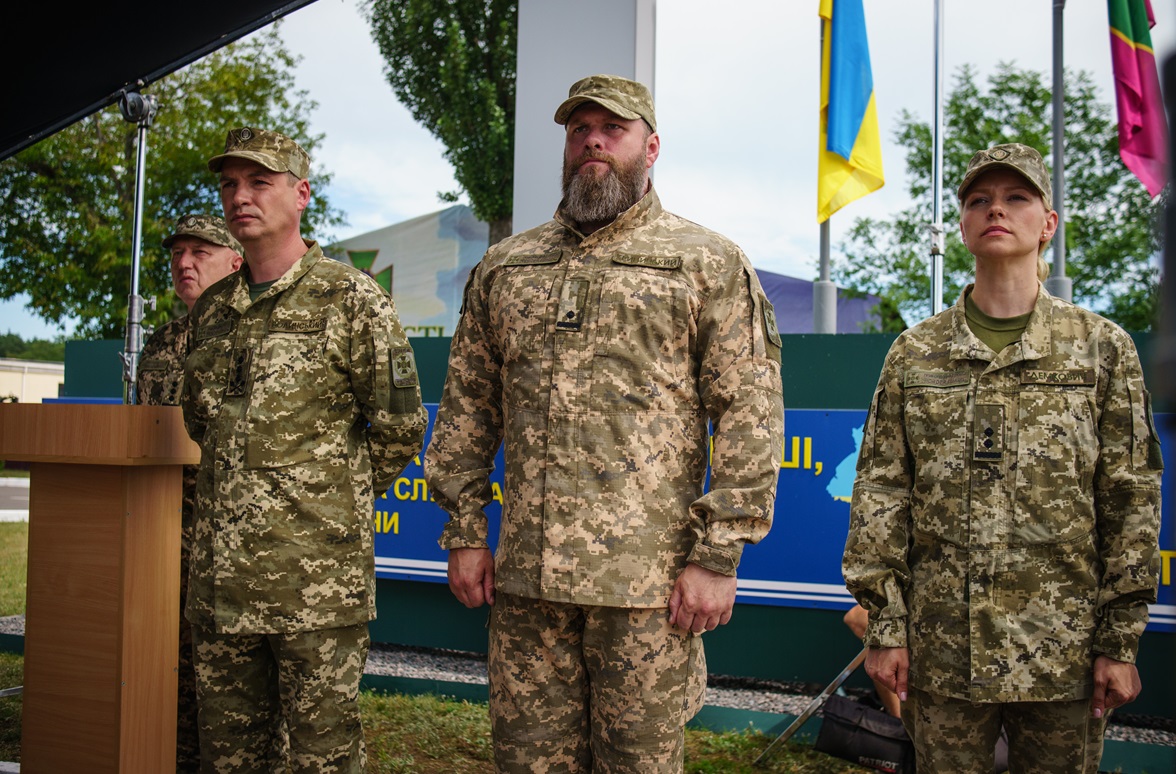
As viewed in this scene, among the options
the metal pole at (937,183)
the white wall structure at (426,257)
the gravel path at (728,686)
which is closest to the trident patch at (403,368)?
the gravel path at (728,686)

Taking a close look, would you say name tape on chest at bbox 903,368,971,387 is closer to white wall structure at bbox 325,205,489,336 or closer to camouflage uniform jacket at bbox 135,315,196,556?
camouflage uniform jacket at bbox 135,315,196,556

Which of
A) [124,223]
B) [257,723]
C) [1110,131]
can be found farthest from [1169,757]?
[1110,131]

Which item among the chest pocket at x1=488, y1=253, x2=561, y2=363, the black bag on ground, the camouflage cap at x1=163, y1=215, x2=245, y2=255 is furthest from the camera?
the camouflage cap at x1=163, y1=215, x2=245, y2=255

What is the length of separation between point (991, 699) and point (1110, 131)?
3030 cm

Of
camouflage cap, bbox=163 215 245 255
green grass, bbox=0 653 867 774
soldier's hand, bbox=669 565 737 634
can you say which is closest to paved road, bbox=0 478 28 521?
green grass, bbox=0 653 867 774

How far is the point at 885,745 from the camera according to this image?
10.8ft

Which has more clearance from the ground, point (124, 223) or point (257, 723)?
point (124, 223)

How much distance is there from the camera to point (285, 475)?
8.32 feet

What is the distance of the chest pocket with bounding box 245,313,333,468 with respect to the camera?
8.32ft

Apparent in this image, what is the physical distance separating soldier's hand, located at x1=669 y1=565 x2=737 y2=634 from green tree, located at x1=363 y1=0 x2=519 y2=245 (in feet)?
56.7

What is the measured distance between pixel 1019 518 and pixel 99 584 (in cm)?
235

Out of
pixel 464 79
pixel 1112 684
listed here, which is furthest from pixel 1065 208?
pixel 1112 684

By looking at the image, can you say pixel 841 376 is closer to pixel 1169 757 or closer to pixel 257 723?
pixel 1169 757

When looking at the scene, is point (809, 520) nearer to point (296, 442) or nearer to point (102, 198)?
point (296, 442)
